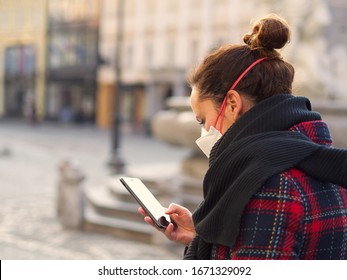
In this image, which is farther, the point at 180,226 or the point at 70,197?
the point at 70,197

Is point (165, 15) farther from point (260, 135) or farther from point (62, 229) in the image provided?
point (260, 135)

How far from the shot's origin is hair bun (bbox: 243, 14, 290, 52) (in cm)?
179

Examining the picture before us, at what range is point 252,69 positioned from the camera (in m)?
1.71

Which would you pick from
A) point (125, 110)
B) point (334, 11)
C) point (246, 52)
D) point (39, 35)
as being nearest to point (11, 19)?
point (39, 35)

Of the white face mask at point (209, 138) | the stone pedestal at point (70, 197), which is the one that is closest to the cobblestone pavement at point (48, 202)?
the stone pedestal at point (70, 197)

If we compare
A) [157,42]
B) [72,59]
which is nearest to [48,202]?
[157,42]

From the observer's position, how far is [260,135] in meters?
1.66

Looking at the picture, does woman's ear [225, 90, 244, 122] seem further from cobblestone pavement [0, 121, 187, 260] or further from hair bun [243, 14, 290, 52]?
cobblestone pavement [0, 121, 187, 260]

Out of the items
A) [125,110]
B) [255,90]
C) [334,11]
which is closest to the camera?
[255,90]

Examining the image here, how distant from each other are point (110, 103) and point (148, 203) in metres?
37.0

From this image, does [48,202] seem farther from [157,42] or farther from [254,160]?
[157,42]

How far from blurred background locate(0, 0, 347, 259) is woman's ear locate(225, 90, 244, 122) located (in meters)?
0.25
